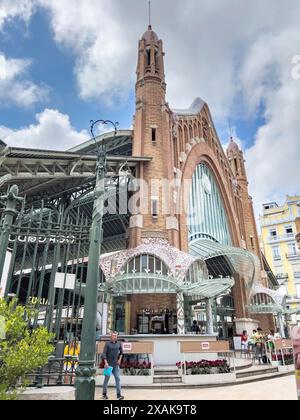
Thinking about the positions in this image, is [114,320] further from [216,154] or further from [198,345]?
[216,154]

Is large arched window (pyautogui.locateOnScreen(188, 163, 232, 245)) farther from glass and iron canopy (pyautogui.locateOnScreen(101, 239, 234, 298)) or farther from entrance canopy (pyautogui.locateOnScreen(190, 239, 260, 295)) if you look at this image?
glass and iron canopy (pyautogui.locateOnScreen(101, 239, 234, 298))

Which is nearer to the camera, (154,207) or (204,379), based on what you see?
(204,379)

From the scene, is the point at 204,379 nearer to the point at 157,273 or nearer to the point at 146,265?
the point at 157,273

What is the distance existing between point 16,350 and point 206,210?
22.1m

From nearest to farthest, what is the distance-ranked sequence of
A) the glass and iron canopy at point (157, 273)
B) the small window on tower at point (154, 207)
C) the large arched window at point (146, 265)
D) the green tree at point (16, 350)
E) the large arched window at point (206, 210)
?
the green tree at point (16, 350)
the glass and iron canopy at point (157, 273)
the large arched window at point (146, 265)
the small window on tower at point (154, 207)
the large arched window at point (206, 210)

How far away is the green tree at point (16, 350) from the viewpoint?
378 centimetres

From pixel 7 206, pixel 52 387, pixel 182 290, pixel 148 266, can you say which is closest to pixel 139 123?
pixel 148 266

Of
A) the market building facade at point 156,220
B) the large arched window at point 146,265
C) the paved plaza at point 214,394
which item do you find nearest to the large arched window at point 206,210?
the market building facade at point 156,220

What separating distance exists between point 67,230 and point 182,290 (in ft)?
32.5

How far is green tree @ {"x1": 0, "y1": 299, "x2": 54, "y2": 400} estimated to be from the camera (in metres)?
3.78

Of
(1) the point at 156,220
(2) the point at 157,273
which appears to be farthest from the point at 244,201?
(2) the point at 157,273

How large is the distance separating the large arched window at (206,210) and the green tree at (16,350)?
708 inches

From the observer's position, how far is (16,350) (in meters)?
3.95

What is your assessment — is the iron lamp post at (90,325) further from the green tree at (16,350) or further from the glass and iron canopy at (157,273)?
the glass and iron canopy at (157,273)
